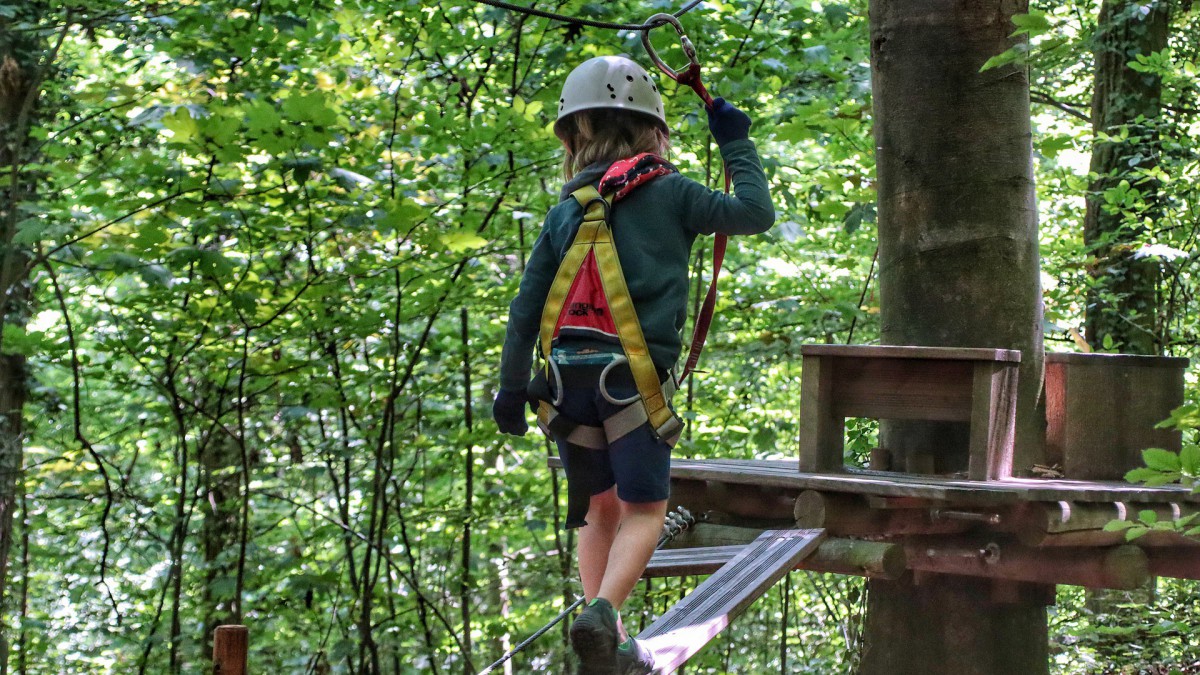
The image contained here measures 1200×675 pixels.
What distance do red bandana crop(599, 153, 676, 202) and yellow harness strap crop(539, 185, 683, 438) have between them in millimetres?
31

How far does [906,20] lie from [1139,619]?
4384 millimetres

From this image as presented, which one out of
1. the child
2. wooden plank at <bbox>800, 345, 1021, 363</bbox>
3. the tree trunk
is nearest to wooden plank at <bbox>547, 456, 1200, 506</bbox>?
wooden plank at <bbox>800, 345, 1021, 363</bbox>

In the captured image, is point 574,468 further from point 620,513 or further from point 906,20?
point 906,20

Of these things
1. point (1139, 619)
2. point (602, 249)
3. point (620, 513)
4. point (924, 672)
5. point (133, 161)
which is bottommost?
point (1139, 619)

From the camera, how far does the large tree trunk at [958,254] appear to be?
11.4ft

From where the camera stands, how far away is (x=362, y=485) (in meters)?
6.63

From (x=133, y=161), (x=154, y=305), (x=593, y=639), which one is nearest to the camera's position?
(x=593, y=639)

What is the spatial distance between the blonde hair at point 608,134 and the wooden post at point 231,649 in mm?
1358

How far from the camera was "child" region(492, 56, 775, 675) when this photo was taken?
2.48 meters

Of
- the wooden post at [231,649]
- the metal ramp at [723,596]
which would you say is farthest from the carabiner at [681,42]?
the wooden post at [231,649]

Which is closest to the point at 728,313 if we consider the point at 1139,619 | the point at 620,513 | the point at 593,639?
the point at 1139,619

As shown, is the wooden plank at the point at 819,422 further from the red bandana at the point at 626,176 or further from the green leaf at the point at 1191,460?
the green leaf at the point at 1191,460

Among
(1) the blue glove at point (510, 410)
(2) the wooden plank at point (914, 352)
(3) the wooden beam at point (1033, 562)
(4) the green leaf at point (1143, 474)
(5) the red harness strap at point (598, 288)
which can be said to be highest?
(5) the red harness strap at point (598, 288)

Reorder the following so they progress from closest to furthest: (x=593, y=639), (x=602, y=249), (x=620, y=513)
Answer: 1. (x=593, y=639)
2. (x=602, y=249)
3. (x=620, y=513)
